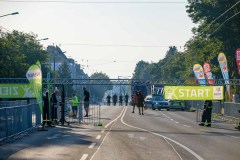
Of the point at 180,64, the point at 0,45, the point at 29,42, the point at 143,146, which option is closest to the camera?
the point at 143,146

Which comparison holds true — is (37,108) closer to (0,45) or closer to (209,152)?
(209,152)

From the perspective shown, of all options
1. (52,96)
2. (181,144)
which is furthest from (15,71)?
(181,144)

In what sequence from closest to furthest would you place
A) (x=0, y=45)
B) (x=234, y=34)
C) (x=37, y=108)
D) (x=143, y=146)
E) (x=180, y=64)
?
1. (x=143, y=146)
2. (x=37, y=108)
3. (x=0, y=45)
4. (x=234, y=34)
5. (x=180, y=64)

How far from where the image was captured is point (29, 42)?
286 feet

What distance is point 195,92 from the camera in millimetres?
29562

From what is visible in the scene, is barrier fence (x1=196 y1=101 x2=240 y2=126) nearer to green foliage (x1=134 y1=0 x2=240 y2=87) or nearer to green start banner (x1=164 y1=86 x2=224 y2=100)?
green start banner (x1=164 y1=86 x2=224 y2=100)

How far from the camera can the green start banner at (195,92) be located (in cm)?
2864

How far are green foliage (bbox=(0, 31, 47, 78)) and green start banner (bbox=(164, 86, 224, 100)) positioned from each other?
27.8 meters

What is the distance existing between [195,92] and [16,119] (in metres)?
14.1

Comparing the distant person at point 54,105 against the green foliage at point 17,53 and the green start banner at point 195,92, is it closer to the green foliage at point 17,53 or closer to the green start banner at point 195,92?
the green start banner at point 195,92

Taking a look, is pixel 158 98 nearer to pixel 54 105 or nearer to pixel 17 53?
pixel 17 53

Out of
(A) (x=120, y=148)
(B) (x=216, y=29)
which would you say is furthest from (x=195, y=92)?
(B) (x=216, y=29)

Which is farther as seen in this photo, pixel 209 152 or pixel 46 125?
pixel 46 125

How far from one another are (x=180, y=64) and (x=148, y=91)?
211ft
